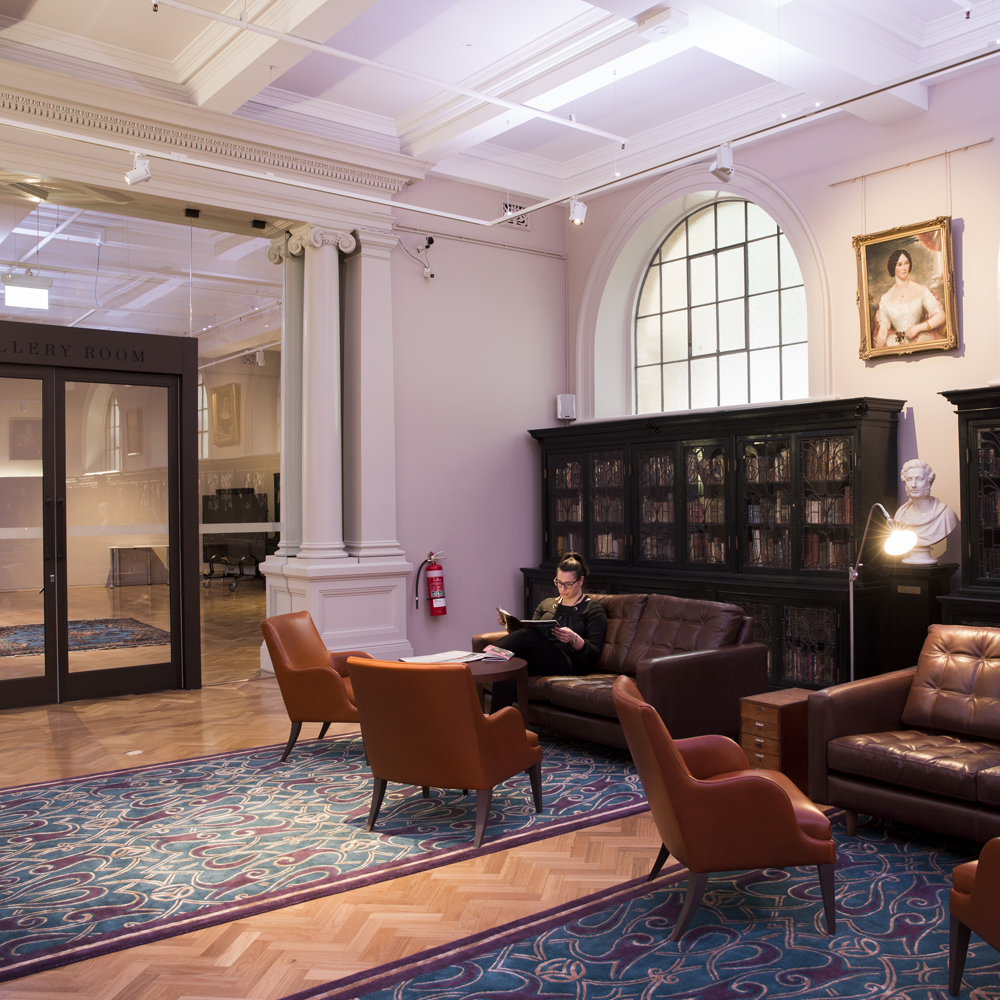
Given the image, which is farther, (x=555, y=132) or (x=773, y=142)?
(x=555, y=132)

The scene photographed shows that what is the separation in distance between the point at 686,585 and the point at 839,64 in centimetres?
410

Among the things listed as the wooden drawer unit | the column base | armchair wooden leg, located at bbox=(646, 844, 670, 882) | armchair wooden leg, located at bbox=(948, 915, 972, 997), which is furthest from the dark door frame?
armchair wooden leg, located at bbox=(948, 915, 972, 997)

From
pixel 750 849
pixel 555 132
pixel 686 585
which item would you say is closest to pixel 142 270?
pixel 555 132

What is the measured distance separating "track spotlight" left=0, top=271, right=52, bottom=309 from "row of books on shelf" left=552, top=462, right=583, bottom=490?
486 cm

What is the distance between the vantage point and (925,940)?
3.32 m

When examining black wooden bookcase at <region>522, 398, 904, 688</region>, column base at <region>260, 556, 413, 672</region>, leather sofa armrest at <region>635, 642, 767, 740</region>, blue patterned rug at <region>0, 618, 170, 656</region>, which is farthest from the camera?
column base at <region>260, 556, 413, 672</region>

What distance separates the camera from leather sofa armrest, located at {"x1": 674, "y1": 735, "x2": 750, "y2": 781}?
3.79m

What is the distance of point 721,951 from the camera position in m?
3.26

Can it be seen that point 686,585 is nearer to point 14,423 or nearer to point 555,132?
point 555,132

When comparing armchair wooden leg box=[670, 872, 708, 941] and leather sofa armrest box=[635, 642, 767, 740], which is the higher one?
leather sofa armrest box=[635, 642, 767, 740]

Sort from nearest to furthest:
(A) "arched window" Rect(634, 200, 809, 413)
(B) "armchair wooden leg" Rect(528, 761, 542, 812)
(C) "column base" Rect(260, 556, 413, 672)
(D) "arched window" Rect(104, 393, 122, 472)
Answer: (B) "armchair wooden leg" Rect(528, 761, 542, 812), (D) "arched window" Rect(104, 393, 122, 472), (C) "column base" Rect(260, 556, 413, 672), (A) "arched window" Rect(634, 200, 809, 413)

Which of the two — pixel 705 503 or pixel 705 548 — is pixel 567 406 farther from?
pixel 705 548

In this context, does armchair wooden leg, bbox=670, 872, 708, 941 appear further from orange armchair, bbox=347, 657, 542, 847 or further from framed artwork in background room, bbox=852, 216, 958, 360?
framed artwork in background room, bbox=852, 216, 958, 360

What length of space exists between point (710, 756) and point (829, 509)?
3765mm
